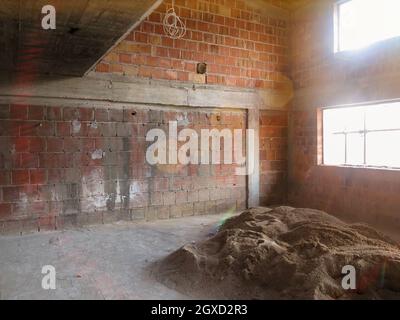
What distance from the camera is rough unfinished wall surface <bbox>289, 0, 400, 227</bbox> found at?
5.21m

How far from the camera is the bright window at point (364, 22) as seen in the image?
16.7ft

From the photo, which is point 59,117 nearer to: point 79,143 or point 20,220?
point 79,143

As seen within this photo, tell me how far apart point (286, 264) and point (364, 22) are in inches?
172

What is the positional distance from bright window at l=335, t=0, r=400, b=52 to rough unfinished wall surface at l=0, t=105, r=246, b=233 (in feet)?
7.77

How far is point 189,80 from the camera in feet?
19.9

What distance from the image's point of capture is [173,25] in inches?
232

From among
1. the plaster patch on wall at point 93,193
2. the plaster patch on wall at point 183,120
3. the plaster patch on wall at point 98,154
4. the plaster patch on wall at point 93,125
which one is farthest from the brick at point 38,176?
the plaster patch on wall at point 183,120

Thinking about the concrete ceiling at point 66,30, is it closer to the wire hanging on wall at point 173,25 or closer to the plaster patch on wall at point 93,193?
the plaster patch on wall at point 93,193

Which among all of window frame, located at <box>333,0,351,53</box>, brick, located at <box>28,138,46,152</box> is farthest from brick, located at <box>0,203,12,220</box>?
window frame, located at <box>333,0,351,53</box>

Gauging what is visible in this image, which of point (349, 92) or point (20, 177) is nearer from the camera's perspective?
A: point (20, 177)

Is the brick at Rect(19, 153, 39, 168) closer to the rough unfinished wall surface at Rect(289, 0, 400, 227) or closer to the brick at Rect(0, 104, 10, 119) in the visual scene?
the brick at Rect(0, 104, 10, 119)

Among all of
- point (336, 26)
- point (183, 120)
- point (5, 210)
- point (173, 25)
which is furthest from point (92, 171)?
point (336, 26)

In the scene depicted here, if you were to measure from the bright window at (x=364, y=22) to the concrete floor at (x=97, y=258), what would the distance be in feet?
12.0

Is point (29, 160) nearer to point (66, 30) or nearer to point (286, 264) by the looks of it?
point (66, 30)
